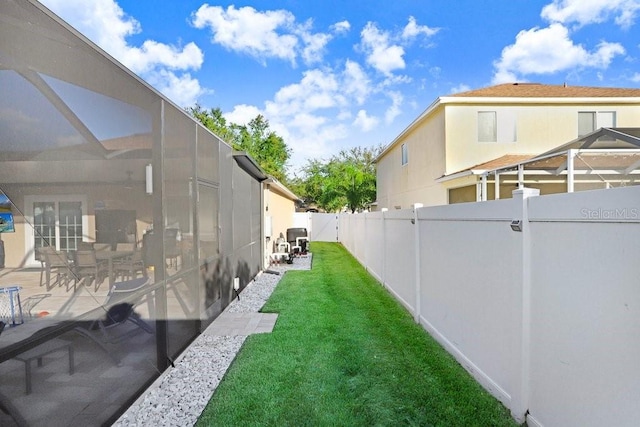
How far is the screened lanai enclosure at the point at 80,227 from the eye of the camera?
2045 millimetres

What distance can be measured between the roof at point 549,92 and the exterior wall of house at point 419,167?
1.68m

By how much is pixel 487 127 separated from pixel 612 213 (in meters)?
12.6

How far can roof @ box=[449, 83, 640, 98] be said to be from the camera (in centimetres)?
1317

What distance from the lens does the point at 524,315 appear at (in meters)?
2.86

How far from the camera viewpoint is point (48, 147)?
219 cm

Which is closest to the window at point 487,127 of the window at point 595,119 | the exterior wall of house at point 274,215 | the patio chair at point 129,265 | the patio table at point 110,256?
the window at point 595,119

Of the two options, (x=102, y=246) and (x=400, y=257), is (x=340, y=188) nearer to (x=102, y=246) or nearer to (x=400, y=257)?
(x=400, y=257)

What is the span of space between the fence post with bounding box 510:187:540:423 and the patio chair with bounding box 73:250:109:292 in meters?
3.23

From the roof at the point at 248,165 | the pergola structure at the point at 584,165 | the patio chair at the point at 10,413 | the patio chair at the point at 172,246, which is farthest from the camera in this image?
the pergola structure at the point at 584,165

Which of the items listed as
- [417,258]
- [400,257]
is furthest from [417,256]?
[400,257]

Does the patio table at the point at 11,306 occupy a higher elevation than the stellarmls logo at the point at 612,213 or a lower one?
lower

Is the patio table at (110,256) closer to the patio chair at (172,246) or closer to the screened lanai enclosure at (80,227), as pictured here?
the screened lanai enclosure at (80,227)

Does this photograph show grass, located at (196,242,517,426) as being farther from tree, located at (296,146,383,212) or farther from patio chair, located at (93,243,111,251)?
tree, located at (296,146,383,212)

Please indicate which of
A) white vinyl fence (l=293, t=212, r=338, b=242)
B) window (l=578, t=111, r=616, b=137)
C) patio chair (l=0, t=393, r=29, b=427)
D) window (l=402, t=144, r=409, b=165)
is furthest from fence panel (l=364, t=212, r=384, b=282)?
white vinyl fence (l=293, t=212, r=338, b=242)
